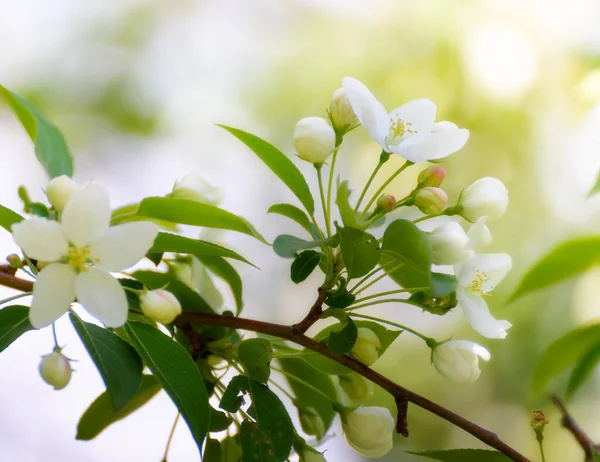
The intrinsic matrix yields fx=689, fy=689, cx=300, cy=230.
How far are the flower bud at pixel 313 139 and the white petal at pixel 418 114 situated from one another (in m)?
0.09

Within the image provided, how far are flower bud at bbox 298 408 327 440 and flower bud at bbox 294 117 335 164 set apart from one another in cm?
34

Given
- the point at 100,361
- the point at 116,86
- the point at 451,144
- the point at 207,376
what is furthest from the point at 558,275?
the point at 116,86

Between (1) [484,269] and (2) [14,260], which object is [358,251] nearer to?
(1) [484,269]

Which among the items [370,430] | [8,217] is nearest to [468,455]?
[370,430]

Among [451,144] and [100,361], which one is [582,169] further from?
[100,361]

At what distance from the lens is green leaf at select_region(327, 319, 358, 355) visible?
0.68m

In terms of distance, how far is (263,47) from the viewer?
3129mm

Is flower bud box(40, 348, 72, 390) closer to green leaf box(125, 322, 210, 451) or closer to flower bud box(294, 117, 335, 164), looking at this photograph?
green leaf box(125, 322, 210, 451)

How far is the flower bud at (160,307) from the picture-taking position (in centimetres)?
65

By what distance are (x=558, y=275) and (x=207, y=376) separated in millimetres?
540

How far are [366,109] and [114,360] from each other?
35cm

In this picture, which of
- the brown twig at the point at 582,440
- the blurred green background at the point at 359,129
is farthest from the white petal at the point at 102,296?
the blurred green background at the point at 359,129

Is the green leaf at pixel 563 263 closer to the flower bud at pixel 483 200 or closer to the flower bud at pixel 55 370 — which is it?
the flower bud at pixel 483 200

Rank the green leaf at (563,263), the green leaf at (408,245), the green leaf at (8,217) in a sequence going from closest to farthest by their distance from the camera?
the green leaf at (408,245) → the green leaf at (8,217) → the green leaf at (563,263)
